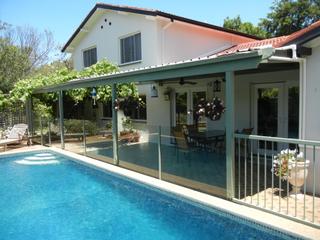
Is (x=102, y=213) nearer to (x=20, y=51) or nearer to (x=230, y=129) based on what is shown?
(x=230, y=129)

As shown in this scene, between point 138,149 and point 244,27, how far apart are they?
26.1 m

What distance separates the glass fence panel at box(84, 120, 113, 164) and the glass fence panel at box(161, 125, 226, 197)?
8.16 ft

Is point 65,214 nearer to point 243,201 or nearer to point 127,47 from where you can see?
point 243,201

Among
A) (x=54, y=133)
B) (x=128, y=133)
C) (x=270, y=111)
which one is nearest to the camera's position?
(x=270, y=111)

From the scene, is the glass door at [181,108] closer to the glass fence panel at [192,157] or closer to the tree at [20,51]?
the glass fence panel at [192,157]

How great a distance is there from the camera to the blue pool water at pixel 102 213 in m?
6.27

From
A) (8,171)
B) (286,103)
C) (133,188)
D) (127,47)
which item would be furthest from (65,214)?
(127,47)

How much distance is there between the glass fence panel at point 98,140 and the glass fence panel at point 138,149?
0.52m

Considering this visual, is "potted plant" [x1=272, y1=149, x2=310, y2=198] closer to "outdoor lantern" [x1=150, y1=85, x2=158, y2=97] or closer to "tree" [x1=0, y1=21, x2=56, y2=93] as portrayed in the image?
"outdoor lantern" [x1=150, y1=85, x2=158, y2=97]

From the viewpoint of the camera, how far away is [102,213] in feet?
24.7

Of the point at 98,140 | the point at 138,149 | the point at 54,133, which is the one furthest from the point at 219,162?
the point at 54,133

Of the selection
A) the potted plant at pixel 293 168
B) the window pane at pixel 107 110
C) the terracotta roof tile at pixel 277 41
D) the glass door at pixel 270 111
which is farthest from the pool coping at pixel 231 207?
the window pane at pixel 107 110

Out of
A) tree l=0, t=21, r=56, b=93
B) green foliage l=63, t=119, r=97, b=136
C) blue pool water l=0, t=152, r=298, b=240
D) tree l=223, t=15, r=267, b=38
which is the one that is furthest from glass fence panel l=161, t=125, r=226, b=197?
tree l=0, t=21, r=56, b=93

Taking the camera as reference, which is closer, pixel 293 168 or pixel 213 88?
pixel 293 168
